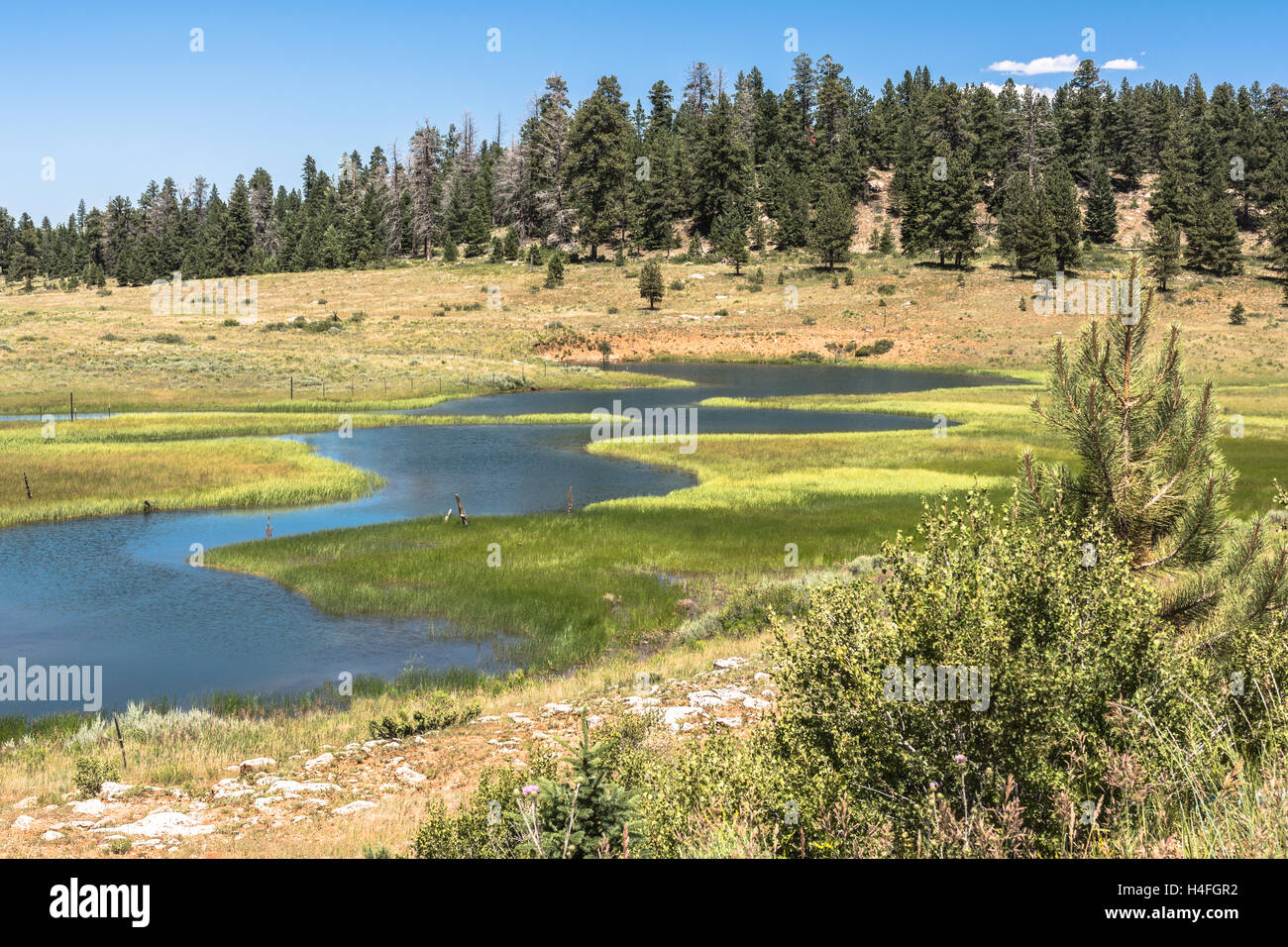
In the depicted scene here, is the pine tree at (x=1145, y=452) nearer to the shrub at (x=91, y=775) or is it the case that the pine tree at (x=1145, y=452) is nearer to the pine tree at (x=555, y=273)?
the shrub at (x=91, y=775)

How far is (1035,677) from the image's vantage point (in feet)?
21.9

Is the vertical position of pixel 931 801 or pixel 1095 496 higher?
pixel 1095 496

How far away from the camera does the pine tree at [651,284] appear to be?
117000mm

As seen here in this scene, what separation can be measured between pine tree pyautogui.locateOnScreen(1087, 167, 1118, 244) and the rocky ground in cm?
14023

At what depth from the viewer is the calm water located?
→ 21.0m

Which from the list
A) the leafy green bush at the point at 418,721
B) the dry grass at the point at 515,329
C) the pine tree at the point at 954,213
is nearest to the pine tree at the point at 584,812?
the leafy green bush at the point at 418,721

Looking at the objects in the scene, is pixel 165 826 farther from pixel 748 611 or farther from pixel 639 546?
pixel 639 546

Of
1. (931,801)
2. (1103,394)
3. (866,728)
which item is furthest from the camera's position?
(1103,394)

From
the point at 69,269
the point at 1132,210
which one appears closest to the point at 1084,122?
the point at 1132,210

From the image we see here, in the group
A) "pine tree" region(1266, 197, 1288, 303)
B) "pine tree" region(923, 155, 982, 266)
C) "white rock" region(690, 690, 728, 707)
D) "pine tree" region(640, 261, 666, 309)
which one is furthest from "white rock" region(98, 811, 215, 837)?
"pine tree" region(1266, 197, 1288, 303)

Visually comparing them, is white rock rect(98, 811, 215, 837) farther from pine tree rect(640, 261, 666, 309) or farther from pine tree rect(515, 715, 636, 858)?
pine tree rect(640, 261, 666, 309)

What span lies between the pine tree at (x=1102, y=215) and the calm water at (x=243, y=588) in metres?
112
